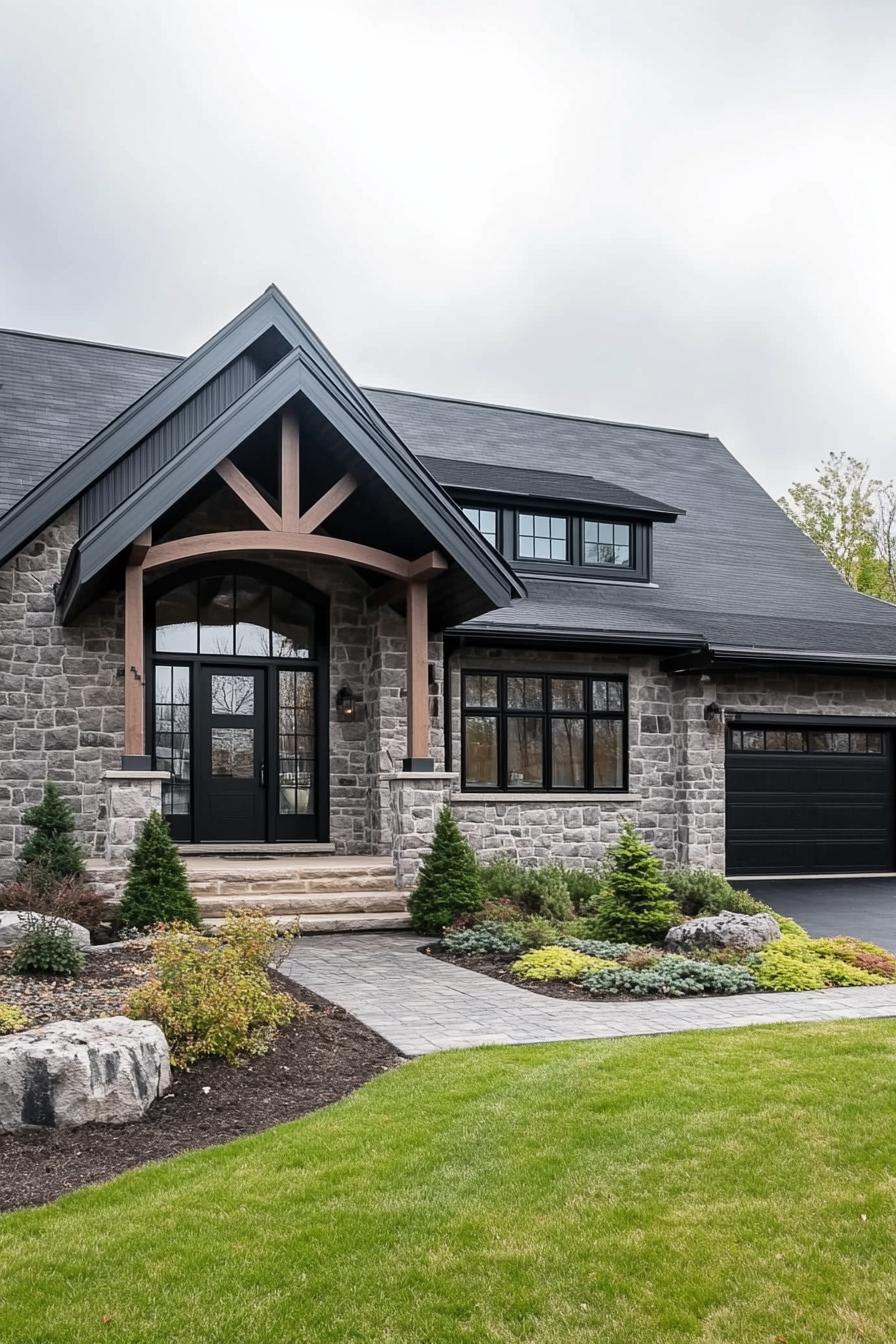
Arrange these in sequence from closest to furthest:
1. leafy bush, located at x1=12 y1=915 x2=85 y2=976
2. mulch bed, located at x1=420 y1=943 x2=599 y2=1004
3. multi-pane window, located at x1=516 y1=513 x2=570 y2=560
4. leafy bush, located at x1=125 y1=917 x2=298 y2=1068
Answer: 1. leafy bush, located at x1=125 y1=917 x2=298 y2=1068
2. leafy bush, located at x1=12 y1=915 x2=85 y2=976
3. mulch bed, located at x1=420 y1=943 x2=599 y2=1004
4. multi-pane window, located at x1=516 y1=513 x2=570 y2=560

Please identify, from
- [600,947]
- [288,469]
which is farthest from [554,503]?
[600,947]

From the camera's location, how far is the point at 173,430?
12445 mm

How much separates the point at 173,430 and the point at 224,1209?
9.78 metres

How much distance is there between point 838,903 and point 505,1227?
10618 millimetres

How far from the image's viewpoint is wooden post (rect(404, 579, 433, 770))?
12.4 metres

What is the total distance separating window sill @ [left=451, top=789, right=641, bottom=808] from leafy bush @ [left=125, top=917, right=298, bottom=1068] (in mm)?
7245

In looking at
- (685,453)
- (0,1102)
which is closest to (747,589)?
(685,453)

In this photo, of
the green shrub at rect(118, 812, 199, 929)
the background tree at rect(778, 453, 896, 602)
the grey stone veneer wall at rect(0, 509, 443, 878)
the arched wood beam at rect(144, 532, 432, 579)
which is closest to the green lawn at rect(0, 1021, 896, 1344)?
the green shrub at rect(118, 812, 199, 929)

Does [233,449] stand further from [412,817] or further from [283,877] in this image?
[283,877]

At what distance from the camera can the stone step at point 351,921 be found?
11.5 meters

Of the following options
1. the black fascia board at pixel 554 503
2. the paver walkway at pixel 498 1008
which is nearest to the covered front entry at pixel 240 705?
the black fascia board at pixel 554 503

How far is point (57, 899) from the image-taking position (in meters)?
10.1

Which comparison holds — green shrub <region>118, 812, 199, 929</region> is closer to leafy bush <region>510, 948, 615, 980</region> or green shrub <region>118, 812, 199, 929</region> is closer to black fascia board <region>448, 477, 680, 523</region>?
leafy bush <region>510, 948, 615, 980</region>

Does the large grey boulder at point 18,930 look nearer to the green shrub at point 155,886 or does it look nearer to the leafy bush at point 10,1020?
the green shrub at point 155,886
